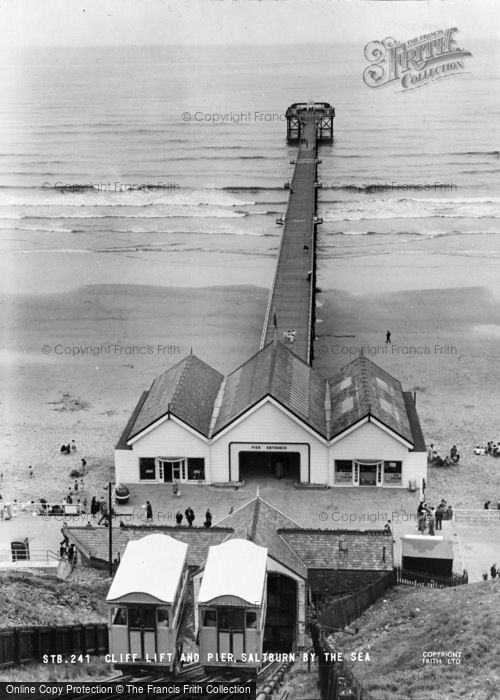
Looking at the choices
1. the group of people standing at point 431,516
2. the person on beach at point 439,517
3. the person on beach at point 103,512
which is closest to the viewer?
the group of people standing at point 431,516

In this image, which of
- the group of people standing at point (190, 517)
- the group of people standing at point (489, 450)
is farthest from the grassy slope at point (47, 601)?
the group of people standing at point (489, 450)

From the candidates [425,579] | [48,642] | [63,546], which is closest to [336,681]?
[48,642]

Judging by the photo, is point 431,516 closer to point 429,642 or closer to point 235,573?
point 429,642

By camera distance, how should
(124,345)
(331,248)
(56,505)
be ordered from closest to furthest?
(56,505), (124,345), (331,248)

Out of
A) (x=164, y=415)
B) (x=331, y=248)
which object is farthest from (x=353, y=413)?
(x=331, y=248)

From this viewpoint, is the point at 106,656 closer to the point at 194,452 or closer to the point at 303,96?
the point at 194,452

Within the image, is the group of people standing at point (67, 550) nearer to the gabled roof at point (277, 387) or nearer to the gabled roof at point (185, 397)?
the gabled roof at point (185, 397)
